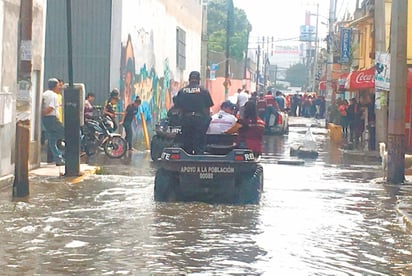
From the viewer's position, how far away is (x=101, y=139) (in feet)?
68.7

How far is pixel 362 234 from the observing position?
1084 cm

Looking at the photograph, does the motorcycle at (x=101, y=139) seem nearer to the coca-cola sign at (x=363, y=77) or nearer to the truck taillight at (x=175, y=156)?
the truck taillight at (x=175, y=156)

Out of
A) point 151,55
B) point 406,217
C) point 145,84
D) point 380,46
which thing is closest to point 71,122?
point 406,217

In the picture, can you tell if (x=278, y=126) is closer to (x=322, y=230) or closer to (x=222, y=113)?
(x=222, y=113)

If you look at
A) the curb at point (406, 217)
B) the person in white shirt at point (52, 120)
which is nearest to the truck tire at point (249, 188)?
the curb at point (406, 217)

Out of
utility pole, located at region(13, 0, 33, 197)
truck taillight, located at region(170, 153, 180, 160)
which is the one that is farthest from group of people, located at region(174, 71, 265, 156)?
utility pole, located at region(13, 0, 33, 197)

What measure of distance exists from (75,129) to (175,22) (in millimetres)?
23607

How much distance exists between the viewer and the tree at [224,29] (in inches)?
3597

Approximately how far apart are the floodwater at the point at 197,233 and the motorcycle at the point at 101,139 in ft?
14.6

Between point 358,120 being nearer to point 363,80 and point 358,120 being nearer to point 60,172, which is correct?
point 363,80

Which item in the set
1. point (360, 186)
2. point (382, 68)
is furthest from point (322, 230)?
point (382, 68)

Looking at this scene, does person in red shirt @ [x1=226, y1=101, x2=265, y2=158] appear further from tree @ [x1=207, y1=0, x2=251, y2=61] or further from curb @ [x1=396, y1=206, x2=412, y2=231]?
tree @ [x1=207, y1=0, x2=251, y2=61]

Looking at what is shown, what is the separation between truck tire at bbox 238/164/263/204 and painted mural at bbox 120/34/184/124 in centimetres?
1316

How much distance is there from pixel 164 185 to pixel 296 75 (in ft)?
516
